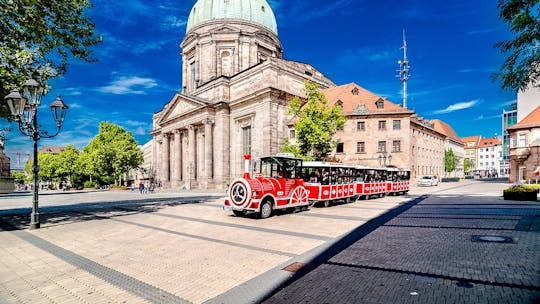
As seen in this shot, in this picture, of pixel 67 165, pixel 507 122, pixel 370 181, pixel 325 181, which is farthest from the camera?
pixel 67 165

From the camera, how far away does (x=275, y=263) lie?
6520 millimetres

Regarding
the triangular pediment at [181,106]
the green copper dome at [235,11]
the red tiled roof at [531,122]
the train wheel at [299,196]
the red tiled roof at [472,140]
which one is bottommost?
the train wheel at [299,196]

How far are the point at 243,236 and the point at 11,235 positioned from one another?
27.7ft

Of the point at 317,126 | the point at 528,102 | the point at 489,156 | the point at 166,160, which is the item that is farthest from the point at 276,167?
the point at 489,156

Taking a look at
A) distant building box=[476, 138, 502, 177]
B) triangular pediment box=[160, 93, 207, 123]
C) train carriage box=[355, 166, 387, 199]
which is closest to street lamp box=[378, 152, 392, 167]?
train carriage box=[355, 166, 387, 199]

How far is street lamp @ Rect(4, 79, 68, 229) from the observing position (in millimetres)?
10367

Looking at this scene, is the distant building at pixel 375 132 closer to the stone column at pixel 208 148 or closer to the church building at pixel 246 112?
the church building at pixel 246 112

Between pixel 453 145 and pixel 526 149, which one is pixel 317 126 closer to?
pixel 526 149

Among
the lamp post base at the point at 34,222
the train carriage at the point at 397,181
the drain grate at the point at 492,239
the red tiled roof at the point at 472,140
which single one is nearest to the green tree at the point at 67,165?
the lamp post base at the point at 34,222

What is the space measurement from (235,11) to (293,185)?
4683 cm

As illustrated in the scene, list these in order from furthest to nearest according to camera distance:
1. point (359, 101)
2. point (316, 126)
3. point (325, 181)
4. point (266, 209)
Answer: point (359, 101), point (316, 126), point (325, 181), point (266, 209)

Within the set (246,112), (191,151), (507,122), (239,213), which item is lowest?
(239,213)

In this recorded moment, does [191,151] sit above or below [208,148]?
below

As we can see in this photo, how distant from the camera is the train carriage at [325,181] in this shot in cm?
1669
